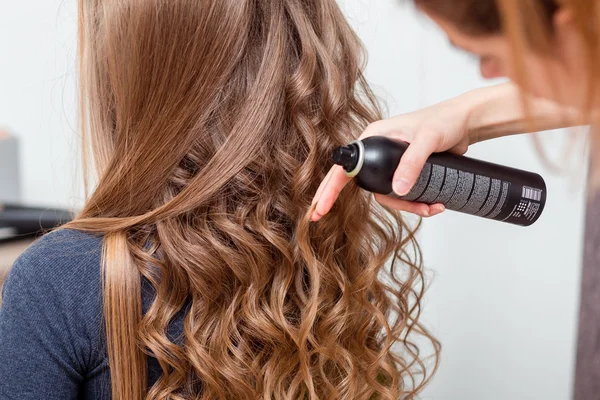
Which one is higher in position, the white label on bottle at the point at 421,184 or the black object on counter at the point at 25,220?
the white label on bottle at the point at 421,184

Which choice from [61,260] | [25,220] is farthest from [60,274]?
[25,220]

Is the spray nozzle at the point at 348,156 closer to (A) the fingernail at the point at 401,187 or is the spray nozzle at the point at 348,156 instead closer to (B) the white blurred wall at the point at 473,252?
(A) the fingernail at the point at 401,187

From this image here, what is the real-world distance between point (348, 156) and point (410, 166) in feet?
0.26

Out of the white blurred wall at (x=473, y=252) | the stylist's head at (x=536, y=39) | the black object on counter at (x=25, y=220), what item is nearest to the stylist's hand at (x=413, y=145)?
the stylist's head at (x=536, y=39)

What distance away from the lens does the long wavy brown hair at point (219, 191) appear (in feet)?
2.89

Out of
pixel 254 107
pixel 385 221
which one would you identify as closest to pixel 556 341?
pixel 385 221

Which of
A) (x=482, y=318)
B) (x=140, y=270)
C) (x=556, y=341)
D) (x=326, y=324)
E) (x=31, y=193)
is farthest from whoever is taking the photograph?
(x=31, y=193)

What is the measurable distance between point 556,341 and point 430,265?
0.44 metres

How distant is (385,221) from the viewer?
1151 millimetres

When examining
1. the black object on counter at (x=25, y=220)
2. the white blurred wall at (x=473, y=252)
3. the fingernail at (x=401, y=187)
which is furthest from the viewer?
the black object on counter at (x=25, y=220)

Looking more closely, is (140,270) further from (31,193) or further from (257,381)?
(31,193)

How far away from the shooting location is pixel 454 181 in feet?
2.75

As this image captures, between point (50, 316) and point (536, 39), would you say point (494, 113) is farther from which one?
point (50, 316)

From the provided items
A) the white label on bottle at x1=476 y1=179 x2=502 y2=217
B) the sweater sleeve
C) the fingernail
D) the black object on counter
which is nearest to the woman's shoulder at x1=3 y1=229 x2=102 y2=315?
the sweater sleeve
